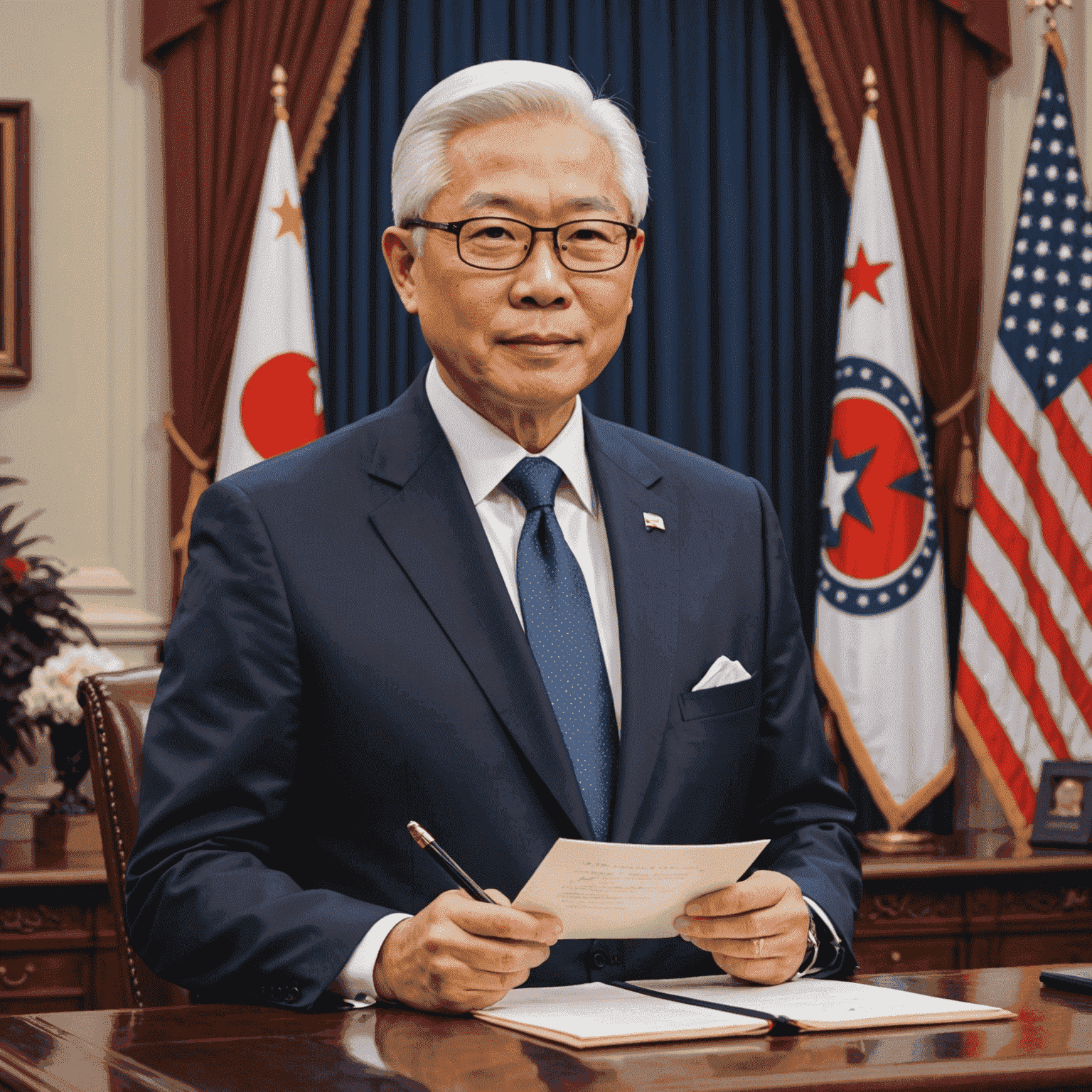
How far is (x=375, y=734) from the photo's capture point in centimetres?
165

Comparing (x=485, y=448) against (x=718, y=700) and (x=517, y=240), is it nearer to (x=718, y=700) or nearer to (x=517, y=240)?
(x=517, y=240)

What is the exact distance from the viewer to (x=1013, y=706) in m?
4.88

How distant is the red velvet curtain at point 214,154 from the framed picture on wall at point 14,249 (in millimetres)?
447

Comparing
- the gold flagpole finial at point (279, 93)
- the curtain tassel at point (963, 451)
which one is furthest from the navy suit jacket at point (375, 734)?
the curtain tassel at point (963, 451)

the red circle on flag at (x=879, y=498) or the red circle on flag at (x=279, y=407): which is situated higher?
the red circle on flag at (x=279, y=407)

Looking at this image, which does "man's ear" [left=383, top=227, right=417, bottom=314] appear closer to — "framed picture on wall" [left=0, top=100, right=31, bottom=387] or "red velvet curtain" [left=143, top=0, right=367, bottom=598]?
"red velvet curtain" [left=143, top=0, right=367, bottom=598]

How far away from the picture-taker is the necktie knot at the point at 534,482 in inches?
72.1

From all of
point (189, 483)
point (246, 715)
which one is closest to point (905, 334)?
point (189, 483)

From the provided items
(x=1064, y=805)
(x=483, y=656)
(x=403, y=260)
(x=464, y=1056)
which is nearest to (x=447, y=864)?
(x=464, y=1056)

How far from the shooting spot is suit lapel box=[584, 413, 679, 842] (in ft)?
5.56

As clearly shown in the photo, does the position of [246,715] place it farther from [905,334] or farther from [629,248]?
[905,334]

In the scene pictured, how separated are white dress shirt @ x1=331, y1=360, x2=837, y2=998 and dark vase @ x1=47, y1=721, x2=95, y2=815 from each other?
2669 millimetres

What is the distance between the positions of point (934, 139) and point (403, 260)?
3.77 meters

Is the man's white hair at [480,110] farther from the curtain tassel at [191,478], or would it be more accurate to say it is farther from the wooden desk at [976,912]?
the curtain tassel at [191,478]
